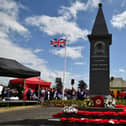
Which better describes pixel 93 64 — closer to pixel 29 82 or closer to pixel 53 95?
pixel 53 95

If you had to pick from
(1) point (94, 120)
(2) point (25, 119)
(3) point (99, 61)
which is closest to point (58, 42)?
(3) point (99, 61)

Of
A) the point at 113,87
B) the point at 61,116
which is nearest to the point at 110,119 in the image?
the point at 61,116

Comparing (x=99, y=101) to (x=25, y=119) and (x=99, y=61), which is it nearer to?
(x=25, y=119)

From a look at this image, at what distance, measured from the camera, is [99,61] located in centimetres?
1527

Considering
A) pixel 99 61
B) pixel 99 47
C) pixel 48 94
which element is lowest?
pixel 48 94

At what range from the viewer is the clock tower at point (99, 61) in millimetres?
15266

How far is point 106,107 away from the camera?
782cm

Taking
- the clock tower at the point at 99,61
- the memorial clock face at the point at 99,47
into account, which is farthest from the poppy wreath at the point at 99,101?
the memorial clock face at the point at 99,47

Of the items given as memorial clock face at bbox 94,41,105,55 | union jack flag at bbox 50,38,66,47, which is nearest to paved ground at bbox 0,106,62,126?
memorial clock face at bbox 94,41,105,55

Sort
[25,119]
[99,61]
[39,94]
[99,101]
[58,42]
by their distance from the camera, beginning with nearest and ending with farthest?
[25,119], [99,101], [99,61], [39,94], [58,42]

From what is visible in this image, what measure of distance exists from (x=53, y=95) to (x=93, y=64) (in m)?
6.56

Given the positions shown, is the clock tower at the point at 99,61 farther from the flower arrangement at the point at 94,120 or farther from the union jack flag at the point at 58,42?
the flower arrangement at the point at 94,120

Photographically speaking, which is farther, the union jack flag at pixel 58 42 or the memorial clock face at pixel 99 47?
the union jack flag at pixel 58 42

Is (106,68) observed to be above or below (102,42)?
below
